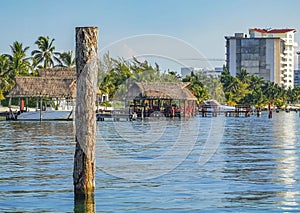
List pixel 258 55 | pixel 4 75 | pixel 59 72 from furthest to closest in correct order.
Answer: pixel 258 55
pixel 4 75
pixel 59 72

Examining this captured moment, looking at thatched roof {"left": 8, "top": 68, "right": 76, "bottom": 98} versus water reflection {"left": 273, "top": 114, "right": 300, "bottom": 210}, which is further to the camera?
thatched roof {"left": 8, "top": 68, "right": 76, "bottom": 98}

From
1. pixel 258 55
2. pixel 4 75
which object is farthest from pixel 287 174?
pixel 258 55

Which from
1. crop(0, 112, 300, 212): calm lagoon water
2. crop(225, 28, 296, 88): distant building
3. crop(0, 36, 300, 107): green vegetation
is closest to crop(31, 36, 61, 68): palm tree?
crop(0, 36, 300, 107): green vegetation

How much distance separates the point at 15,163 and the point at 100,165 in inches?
108

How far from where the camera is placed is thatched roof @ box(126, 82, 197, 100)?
2881 inches

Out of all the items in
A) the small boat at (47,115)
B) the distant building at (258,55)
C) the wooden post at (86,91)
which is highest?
the distant building at (258,55)

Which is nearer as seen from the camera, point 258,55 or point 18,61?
→ point 18,61

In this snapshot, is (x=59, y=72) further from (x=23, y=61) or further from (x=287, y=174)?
(x=287, y=174)

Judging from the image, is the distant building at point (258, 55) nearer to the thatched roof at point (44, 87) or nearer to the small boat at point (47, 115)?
the thatched roof at point (44, 87)

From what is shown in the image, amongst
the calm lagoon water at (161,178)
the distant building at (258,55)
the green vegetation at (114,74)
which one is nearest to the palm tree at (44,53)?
the green vegetation at (114,74)

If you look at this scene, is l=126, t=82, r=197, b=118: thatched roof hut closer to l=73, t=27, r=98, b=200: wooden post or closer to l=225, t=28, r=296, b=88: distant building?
l=73, t=27, r=98, b=200: wooden post

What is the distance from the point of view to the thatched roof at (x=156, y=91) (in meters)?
73.2

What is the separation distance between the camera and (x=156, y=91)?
73.6m

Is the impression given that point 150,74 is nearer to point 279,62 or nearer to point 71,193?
point 71,193
